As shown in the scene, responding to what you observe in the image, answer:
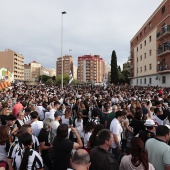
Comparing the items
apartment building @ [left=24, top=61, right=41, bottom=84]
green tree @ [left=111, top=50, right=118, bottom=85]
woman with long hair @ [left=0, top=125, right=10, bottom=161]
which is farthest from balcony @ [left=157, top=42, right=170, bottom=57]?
apartment building @ [left=24, top=61, right=41, bottom=84]

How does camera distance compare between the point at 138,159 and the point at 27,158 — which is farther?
the point at 27,158

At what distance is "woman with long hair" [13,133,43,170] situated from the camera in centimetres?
309

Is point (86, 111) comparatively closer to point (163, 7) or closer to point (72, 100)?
point (72, 100)

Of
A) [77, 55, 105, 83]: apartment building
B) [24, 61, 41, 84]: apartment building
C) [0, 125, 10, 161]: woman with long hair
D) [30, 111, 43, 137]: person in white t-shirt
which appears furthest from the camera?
[24, 61, 41, 84]: apartment building

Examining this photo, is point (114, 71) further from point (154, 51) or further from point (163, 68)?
point (163, 68)

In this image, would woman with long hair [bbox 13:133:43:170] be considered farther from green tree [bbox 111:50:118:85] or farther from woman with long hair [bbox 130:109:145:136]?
green tree [bbox 111:50:118:85]

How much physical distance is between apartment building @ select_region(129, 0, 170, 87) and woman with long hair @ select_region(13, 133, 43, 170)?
31243 millimetres

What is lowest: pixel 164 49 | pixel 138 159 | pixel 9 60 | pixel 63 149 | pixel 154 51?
pixel 63 149

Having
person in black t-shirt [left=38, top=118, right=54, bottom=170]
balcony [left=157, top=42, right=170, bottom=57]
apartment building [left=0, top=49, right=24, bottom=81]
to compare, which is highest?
apartment building [left=0, top=49, right=24, bottom=81]

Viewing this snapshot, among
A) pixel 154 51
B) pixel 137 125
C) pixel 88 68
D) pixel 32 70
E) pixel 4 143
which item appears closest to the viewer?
pixel 4 143

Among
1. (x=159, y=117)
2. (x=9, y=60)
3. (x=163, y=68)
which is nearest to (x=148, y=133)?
(x=159, y=117)

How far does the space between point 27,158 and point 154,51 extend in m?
40.1

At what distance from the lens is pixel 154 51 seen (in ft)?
129

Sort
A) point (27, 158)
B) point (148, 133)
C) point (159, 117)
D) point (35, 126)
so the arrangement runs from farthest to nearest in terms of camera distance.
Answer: point (159, 117)
point (35, 126)
point (148, 133)
point (27, 158)
